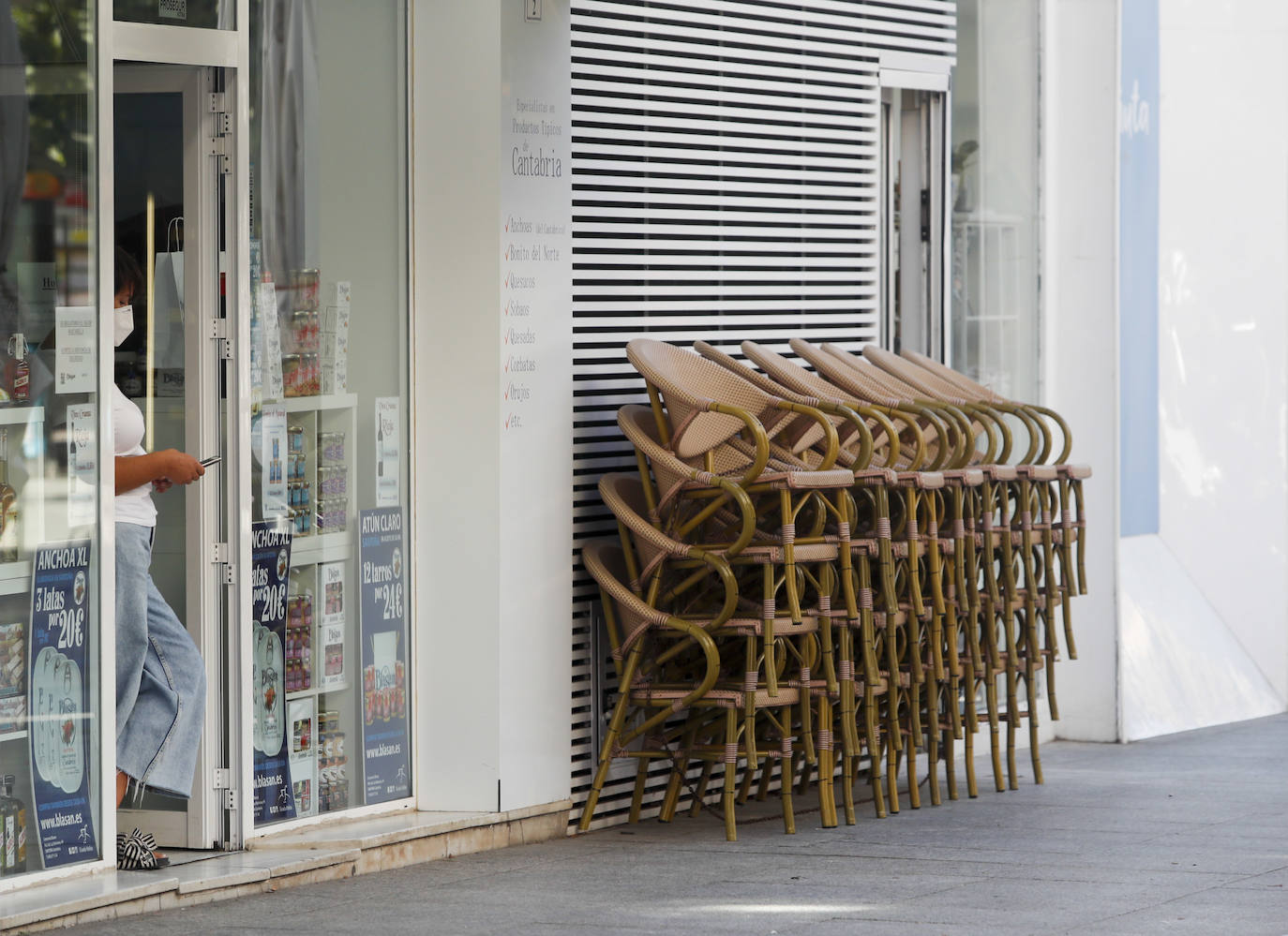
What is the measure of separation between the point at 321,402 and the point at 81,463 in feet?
3.90

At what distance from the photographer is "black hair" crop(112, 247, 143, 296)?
Answer: 6.44 meters

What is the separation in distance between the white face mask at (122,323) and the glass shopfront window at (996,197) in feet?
15.1

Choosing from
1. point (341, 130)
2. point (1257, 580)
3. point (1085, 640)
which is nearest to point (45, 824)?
point (341, 130)

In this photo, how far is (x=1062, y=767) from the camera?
30.7 ft

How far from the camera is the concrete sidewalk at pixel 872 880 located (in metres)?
5.88

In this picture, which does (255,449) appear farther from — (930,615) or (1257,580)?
(1257,580)

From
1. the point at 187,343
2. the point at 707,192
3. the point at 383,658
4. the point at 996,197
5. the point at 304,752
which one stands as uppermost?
the point at 996,197

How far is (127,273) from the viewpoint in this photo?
255 inches

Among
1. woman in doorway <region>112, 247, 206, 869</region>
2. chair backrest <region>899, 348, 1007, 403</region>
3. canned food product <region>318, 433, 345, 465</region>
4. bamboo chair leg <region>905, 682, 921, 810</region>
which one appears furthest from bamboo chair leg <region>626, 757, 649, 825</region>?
chair backrest <region>899, 348, 1007, 403</region>

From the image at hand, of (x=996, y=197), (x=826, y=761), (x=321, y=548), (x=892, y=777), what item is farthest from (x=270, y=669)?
(x=996, y=197)

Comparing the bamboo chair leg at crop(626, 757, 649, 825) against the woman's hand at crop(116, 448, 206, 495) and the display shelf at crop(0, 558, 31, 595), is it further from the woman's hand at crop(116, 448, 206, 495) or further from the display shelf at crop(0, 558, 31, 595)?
the display shelf at crop(0, 558, 31, 595)

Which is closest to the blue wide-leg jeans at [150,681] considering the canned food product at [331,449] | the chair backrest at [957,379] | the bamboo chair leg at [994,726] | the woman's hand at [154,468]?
the woman's hand at [154,468]

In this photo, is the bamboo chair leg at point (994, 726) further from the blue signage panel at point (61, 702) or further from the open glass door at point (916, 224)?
the blue signage panel at point (61, 702)

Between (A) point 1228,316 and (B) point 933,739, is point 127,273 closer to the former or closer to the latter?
(B) point 933,739
